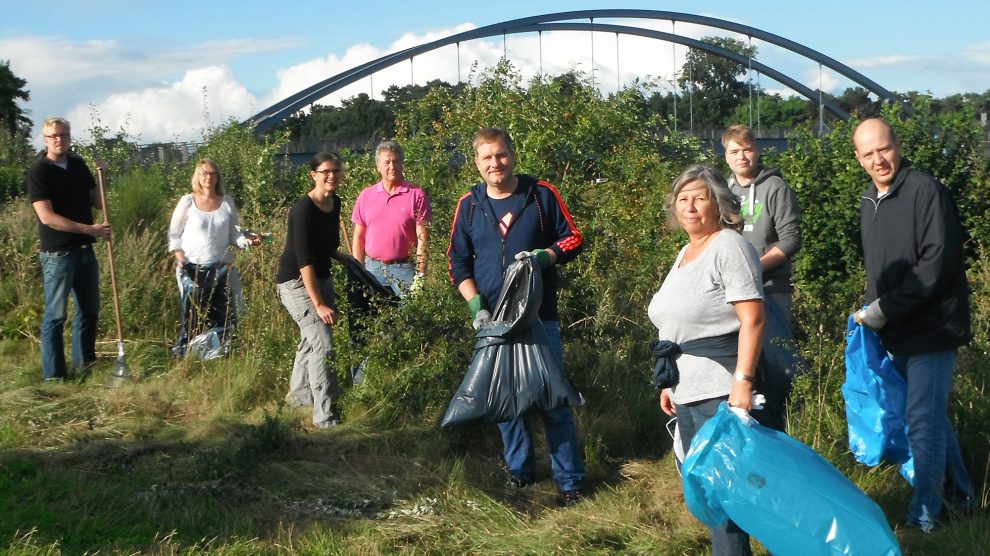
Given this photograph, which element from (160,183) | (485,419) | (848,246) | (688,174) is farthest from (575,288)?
(160,183)

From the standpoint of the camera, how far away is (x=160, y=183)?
11.4m

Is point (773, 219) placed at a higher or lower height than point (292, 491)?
higher

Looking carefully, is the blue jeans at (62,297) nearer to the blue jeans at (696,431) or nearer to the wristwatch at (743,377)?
the blue jeans at (696,431)

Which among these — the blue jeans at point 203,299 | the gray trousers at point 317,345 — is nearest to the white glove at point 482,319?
the gray trousers at point 317,345

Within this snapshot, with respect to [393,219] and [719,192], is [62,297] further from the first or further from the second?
[719,192]

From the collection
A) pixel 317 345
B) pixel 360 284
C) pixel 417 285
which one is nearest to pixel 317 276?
pixel 360 284

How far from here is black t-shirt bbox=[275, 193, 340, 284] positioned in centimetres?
582

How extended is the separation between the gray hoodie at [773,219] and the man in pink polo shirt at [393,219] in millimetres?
2220

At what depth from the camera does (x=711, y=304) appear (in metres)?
3.46

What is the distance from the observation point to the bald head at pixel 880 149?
13.7ft

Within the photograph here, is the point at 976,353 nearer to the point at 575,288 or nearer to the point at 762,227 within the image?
the point at 762,227

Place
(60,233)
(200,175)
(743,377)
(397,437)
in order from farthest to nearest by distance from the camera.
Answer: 1. (200,175)
2. (60,233)
3. (397,437)
4. (743,377)

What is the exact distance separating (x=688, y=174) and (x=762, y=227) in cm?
165

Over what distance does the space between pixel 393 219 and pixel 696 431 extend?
356 cm
